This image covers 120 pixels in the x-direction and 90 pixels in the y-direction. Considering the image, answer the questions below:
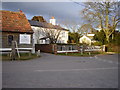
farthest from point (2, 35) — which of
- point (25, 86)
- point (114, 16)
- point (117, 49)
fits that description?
point (114, 16)

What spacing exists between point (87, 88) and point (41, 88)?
5.61 ft

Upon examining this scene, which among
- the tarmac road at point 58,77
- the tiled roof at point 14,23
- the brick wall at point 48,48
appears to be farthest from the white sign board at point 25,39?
the tarmac road at point 58,77

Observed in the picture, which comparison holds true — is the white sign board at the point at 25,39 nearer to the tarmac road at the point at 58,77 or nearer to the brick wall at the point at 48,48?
the brick wall at the point at 48,48

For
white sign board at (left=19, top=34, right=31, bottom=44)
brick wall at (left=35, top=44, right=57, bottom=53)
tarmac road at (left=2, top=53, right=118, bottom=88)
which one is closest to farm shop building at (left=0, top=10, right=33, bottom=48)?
white sign board at (left=19, top=34, right=31, bottom=44)

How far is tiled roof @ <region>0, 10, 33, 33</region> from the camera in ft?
66.9

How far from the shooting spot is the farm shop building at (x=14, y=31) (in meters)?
19.9

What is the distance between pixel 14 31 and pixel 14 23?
6.51ft

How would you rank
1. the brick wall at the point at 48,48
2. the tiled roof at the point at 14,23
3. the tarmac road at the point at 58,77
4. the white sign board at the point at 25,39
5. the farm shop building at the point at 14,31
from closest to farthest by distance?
the tarmac road at the point at 58,77
the farm shop building at the point at 14,31
the tiled roof at the point at 14,23
the white sign board at the point at 25,39
the brick wall at the point at 48,48

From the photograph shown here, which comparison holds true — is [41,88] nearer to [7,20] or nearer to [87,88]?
[87,88]

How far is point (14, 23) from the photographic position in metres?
21.6

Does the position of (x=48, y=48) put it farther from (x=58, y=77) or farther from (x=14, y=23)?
(x=58, y=77)


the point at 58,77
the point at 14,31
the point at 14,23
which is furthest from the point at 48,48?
the point at 58,77

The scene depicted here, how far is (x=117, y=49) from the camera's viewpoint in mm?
29375

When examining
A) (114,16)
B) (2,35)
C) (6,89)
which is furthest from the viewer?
(114,16)
